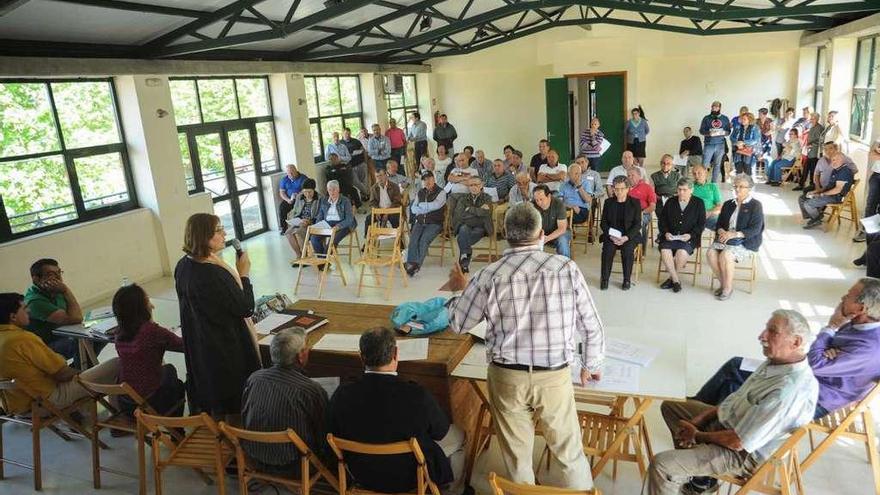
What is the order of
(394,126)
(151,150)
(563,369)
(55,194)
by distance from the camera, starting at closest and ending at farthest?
(563,369), (55,194), (151,150), (394,126)

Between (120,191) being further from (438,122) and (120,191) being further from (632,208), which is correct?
(438,122)

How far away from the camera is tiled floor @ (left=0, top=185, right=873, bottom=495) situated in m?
3.28

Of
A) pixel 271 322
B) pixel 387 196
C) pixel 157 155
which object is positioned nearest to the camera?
pixel 271 322

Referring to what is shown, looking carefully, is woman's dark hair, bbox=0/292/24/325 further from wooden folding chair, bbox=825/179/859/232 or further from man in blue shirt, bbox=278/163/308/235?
wooden folding chair, bbox=825/179/859/232

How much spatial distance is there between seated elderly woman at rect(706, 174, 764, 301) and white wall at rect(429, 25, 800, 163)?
26.5 feet

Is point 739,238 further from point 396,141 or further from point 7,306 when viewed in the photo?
point 396,141

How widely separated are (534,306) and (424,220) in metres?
4.77

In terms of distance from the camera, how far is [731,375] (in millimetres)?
3203

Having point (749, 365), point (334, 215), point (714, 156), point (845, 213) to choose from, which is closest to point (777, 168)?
point (714, 156)

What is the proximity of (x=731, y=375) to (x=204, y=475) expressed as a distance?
9.63 ft

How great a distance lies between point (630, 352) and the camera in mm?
3045

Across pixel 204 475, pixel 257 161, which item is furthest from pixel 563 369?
pixel 257 161

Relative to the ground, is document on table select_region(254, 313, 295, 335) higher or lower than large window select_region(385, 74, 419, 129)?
lower

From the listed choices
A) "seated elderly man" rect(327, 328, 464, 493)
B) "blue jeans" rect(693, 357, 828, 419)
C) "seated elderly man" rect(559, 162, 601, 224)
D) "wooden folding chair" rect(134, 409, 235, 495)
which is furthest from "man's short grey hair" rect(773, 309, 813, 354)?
"seated elderly man" rect(559, 162, 601, 224)
